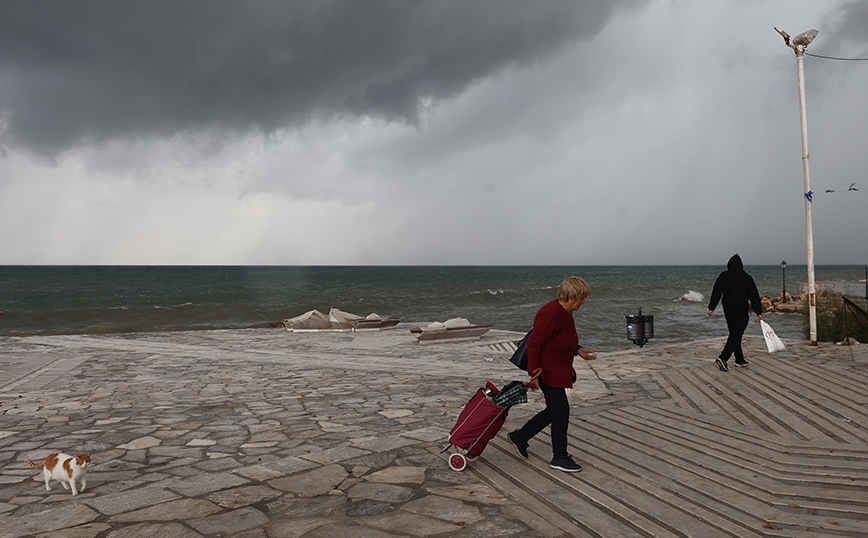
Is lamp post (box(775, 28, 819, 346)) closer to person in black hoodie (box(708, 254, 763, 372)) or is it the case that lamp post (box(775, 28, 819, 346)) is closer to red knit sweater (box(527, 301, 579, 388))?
person in black hoodie (box(708, 254, 763, 372))

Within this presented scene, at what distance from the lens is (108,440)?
5.36 meters

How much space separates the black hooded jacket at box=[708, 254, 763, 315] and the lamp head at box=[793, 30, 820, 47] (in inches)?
210

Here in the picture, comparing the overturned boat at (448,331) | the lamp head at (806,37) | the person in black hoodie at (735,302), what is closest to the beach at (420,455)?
the person in black hoodie at (735,302)

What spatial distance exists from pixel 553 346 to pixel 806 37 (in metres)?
10.5

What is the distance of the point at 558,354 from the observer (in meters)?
4.26

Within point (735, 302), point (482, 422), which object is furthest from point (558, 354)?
point (735, 302)

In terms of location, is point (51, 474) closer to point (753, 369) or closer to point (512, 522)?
point (512, 522)

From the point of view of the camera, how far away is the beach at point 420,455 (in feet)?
11.2

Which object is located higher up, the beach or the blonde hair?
the blonde hair

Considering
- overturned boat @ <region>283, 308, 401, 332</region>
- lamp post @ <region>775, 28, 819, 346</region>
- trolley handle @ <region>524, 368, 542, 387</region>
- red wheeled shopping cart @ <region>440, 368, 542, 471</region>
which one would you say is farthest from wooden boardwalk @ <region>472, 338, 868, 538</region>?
overturned boat @ <region>283, 308, 401, 332</region>

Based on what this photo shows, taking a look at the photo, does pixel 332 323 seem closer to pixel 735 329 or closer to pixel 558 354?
pixel 735 329

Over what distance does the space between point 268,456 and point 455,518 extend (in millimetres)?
2063

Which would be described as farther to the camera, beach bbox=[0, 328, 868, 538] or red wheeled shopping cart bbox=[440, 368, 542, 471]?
red wheeled shopping cart bbox=[440, 368, 542, 471]

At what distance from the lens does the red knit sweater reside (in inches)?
165
